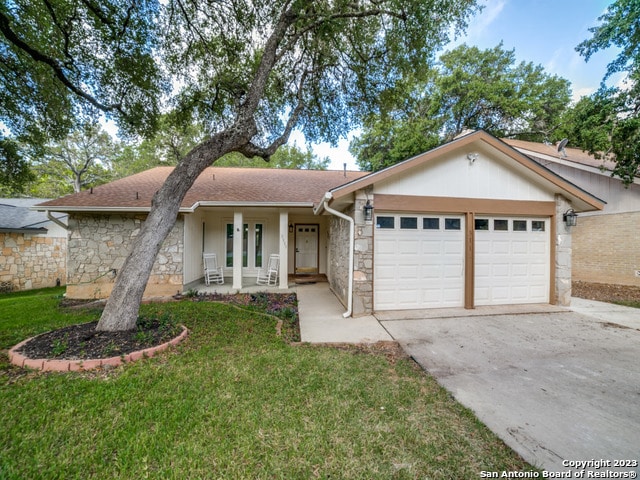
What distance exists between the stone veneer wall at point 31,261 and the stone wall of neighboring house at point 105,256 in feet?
18.2

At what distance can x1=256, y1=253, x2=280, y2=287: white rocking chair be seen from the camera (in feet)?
29.7

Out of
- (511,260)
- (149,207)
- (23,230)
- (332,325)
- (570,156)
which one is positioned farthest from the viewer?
(570,156)

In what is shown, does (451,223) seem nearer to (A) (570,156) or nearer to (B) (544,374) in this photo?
(B) (544,374)

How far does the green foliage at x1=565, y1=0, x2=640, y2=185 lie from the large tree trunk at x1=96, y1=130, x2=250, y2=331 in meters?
10.7

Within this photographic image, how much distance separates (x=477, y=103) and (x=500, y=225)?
13512mm

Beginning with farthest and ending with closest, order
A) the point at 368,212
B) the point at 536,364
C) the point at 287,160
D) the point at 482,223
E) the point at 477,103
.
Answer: the point at 287,160
the point at 477,103
the point at 482,223
the point at 368,212
the point at 536,364

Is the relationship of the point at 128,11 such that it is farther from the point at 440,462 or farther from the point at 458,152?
the point at 440,462

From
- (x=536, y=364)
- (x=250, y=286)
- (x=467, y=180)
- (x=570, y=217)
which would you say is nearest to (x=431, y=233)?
(x=467, y=180)

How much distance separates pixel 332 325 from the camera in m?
5.04

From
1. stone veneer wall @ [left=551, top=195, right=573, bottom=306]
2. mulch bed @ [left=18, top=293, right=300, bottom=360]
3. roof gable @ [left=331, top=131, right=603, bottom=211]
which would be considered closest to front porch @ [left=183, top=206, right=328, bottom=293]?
roof gable @ [left=331, top=131, right=603, bottom=211]

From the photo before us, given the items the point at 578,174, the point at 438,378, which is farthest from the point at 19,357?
the point at 578,174

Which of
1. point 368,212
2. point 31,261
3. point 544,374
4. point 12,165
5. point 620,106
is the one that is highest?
point 620,106

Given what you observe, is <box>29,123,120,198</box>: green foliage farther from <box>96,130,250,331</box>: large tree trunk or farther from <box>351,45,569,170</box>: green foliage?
<box>351,45,569,170</box>: green foliage

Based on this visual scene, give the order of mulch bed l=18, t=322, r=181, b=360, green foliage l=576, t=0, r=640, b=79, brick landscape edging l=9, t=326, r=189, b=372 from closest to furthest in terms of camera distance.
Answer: brick landscape edging l=9, t=326, r=189, b=372 → mulch bed l=18, t=322, r=181, b=360 → green foliage l=576, t=0, r=640, b=79
